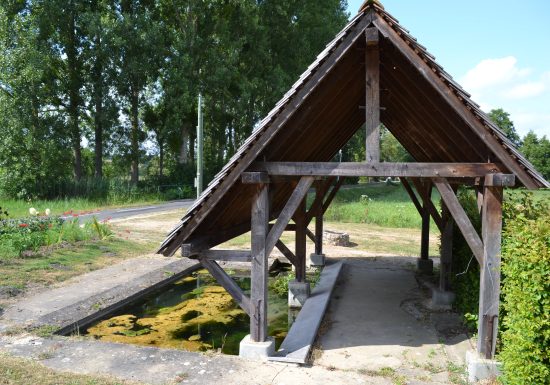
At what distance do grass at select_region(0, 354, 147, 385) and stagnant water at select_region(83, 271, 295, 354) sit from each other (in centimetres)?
189

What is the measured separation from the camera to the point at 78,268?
11758 mm

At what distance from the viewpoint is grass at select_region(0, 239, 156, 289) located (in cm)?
1028

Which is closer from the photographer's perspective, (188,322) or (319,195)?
(188,322)

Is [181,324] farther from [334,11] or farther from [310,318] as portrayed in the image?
[334,11]

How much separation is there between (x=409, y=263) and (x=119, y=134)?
26485 millimetres

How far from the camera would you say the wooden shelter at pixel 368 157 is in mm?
5445

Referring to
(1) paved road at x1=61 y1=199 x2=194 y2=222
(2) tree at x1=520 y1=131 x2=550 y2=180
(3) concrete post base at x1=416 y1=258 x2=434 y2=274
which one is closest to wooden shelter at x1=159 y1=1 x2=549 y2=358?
(3) concrete post base at x1=416 y1=258 x2=434 y2=274

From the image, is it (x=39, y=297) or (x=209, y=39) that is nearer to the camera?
(x=39, y=297)

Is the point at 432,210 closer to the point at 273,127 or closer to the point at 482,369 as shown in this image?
the point at 482,369

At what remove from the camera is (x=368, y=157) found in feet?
19.5

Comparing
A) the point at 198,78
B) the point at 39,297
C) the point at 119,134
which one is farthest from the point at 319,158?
the point at 119,134

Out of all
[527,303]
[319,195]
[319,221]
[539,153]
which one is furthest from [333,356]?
[539,153]

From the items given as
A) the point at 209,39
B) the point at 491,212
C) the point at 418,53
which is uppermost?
the point at 209,39

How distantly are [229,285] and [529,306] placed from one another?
12.7ft
